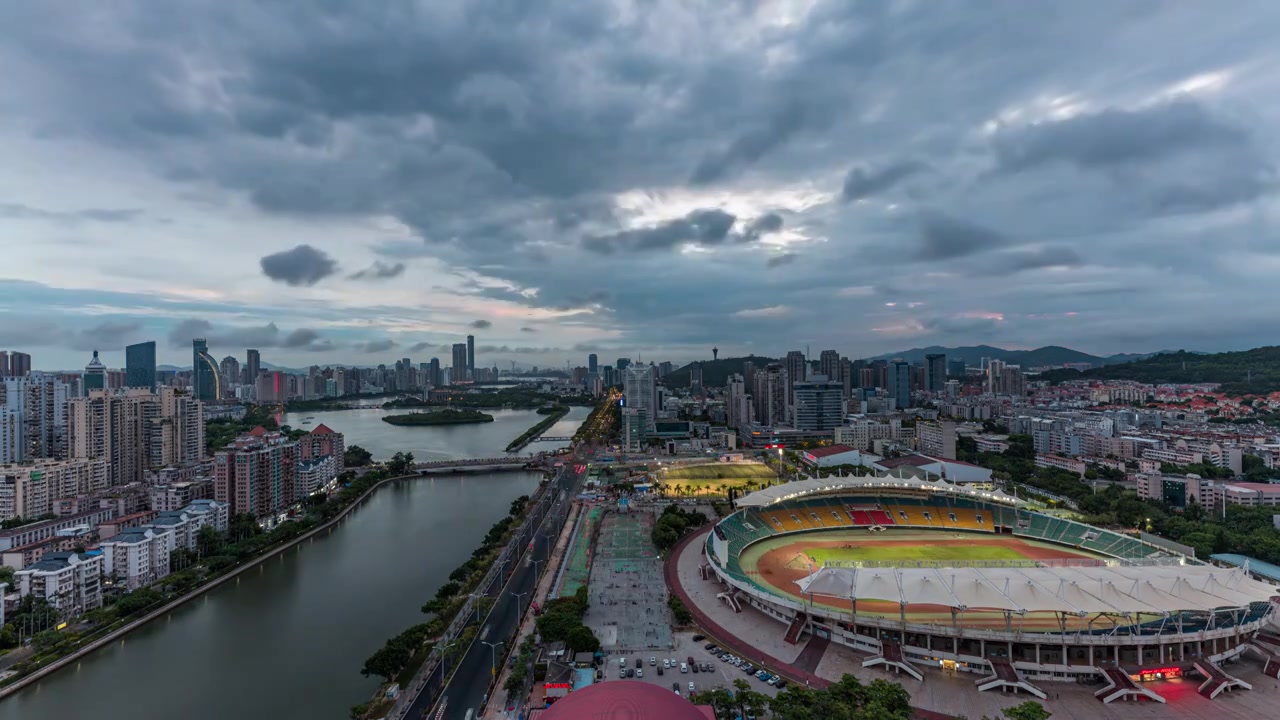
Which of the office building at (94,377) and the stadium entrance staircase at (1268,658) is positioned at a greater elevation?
the office building at (94,377)

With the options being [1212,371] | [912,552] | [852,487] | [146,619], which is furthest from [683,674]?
[1212,371]

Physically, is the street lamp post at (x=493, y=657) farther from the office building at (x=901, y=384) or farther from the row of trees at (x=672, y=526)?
the office building at (x=901, y=384)

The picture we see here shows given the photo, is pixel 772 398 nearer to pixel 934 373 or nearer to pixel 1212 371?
pixel 934 373

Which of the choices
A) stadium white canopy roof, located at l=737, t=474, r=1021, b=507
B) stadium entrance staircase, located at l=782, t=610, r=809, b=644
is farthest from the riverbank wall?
stadium white canopy roof, located at l=737, t=474, r=1021, b=507

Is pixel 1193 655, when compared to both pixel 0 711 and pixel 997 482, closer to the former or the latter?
pixel 997 482

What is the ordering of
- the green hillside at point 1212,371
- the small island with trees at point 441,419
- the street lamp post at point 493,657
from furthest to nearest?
the small island with trees at point 441,419 → the green hillside at point 1212,371 → the street lamp post at point 493,657

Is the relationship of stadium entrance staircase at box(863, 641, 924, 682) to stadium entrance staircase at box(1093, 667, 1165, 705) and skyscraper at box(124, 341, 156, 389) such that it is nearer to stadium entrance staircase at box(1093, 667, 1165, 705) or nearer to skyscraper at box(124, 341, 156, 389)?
stadium entrance staircase at box(1093, 667, 1165, 705)

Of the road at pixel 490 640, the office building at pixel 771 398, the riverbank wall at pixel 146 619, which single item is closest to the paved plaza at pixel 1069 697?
the road at pixel 490 640
